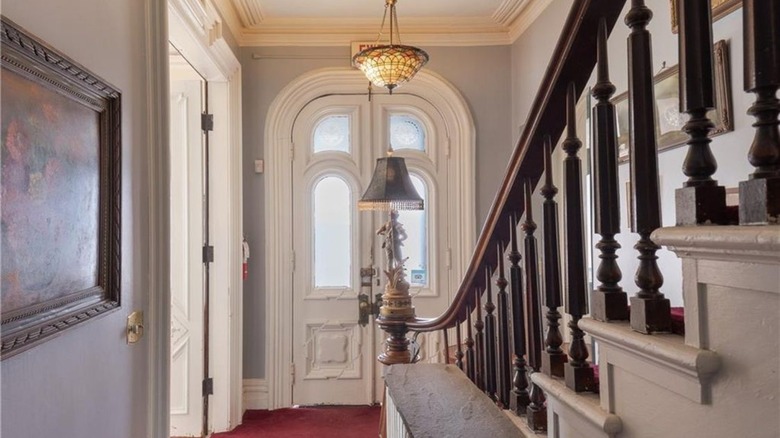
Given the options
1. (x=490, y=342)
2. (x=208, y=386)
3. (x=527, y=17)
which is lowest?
(x=208, y=386)

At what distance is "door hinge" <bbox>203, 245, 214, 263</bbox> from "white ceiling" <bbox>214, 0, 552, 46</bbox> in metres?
1.59

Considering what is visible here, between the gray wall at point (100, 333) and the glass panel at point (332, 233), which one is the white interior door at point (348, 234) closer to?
the glass panel at point (332, 233)

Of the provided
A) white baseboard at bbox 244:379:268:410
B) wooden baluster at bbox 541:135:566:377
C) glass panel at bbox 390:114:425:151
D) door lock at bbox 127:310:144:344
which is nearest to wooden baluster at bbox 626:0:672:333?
wooden baluster at bbox 541:135:566:377

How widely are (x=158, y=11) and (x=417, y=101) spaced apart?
2253 millimetres

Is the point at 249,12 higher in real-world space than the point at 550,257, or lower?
higher

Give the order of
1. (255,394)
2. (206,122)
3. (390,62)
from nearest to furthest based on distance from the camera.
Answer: (390,62) → (206,122) → (255,394)

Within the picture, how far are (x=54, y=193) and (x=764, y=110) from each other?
1438 millimetres

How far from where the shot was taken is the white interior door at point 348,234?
3.74 m

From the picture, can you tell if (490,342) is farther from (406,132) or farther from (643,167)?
(406,132)

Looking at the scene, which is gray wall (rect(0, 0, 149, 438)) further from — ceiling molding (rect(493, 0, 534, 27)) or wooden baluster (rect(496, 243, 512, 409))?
ceiling molding (rect(493, 0, 534, 27))

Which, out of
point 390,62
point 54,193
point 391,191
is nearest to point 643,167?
point 54,193

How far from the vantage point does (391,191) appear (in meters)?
2.22

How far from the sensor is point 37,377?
3.69ft

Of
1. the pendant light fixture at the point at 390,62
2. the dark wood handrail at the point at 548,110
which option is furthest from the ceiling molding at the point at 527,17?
the dark wood handrail at the point at 548,110
